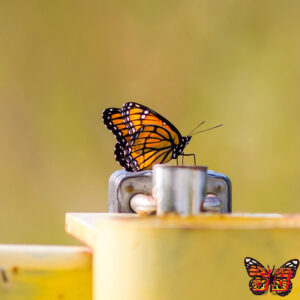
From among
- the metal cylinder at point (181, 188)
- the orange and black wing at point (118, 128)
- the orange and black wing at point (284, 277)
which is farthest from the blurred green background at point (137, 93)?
the orange and black wing at point (284, 277)

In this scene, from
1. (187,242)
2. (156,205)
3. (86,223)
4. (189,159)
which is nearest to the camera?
(187,242)

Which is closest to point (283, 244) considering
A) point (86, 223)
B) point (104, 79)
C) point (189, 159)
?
point (86, 223)

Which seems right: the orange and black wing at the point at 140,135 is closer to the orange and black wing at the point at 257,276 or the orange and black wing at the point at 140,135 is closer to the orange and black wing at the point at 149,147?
the orange and black wing at the point at 149,147

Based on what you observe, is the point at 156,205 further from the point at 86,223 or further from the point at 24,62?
the point at 24,62

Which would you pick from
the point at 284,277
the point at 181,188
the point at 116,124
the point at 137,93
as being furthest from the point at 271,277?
the point at 137,93

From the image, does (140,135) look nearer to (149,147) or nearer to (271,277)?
(149,147)

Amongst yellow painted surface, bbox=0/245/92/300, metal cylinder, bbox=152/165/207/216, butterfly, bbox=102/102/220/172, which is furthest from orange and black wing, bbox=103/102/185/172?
yellow painted surface, bbox=0/245/92/300

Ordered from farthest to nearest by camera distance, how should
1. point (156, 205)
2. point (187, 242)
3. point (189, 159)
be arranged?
1. point (189, 159)
2. point (156, 205)
3. point (187, 242)

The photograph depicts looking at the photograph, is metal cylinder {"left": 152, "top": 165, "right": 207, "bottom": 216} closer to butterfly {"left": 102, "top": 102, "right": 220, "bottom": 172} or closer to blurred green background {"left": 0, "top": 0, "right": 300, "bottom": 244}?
butterfly {"left": 102, "top": 102, "right": 220, "bottom": 172}
